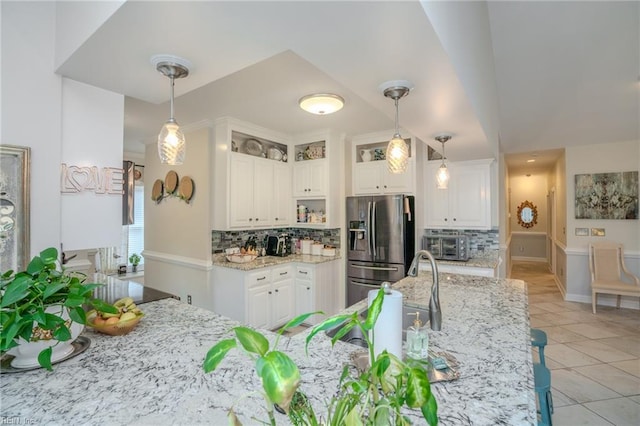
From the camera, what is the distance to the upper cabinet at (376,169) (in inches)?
154

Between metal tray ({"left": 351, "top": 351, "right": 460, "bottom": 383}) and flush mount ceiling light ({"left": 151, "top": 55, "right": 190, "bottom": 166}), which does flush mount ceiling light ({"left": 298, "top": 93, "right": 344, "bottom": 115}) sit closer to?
flush mount ceiling light ({"left": 151, "top": 55, "right": 190, "bottom": 166})

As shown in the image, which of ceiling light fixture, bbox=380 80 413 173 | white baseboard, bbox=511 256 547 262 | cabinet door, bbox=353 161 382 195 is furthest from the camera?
white baseboard, bbox=511 256 547 262

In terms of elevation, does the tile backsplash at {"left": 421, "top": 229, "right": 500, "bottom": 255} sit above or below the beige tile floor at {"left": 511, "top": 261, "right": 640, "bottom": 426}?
above

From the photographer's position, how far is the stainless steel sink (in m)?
1.67

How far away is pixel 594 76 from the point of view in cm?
299

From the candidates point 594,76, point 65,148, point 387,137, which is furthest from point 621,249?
point 65,148

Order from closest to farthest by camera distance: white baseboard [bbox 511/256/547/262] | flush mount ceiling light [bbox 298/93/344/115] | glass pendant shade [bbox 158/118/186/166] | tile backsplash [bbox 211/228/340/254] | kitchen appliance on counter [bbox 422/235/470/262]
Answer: glass pendant shade [bbox 158/118/186/166]
flush mount ceiling light [bbox 298/93/344/115]
kitchen appliance on counter [bbox 422/235/470/262]
tile backsplash [bbox 211/228/340/254]
white baseboard [bbox 511/256/547/262]

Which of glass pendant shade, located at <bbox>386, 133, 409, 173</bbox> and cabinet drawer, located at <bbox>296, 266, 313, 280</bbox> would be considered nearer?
glass pendant shade, located at <bbox>386, 133, 409, 173</bbox>

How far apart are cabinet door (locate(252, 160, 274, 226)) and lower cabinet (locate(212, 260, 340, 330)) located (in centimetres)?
70

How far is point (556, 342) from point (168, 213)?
505cm

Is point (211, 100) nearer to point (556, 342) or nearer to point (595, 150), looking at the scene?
point (556, 342)

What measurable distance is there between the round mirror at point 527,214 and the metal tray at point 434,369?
9.74 metres

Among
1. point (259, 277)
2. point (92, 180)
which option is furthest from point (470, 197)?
point (92, 180)

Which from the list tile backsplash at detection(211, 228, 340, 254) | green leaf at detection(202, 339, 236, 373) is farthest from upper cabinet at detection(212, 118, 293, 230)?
green leaf at detection(202, 339, 236, 373)
